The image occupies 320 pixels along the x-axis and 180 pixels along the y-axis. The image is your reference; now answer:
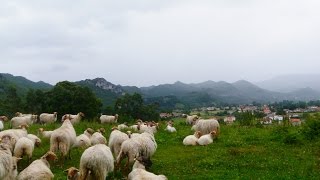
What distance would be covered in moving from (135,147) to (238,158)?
5.80 m

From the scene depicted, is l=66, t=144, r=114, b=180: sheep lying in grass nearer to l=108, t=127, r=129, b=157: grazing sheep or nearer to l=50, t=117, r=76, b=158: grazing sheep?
l=108, t=127, r=129, b=157: grazing sheep

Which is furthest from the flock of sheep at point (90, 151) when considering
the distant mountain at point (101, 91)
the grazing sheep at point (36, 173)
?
the distant mountain at point (101, 91)

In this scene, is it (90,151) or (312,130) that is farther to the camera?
(312,130)

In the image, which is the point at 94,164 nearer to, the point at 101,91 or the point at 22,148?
the point at 22,148

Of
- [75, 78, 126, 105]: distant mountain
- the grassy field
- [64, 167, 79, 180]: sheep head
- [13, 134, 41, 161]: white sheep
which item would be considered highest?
[75, 78, 126, 105]: distant mountain

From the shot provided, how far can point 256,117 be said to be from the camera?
3697 centimetres

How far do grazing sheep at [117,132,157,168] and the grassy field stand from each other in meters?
0.74

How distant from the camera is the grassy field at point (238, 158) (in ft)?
55.4

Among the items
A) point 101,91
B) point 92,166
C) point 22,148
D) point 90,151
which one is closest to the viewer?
point 92,166

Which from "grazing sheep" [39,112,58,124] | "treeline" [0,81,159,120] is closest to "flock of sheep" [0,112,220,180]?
"grazing sheep" [39,112,58,124]

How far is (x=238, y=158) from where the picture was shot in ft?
65.7

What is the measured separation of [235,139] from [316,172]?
935 centimetres

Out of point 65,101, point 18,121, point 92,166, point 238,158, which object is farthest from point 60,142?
point 65,101

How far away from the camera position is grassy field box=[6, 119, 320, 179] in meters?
16.9
